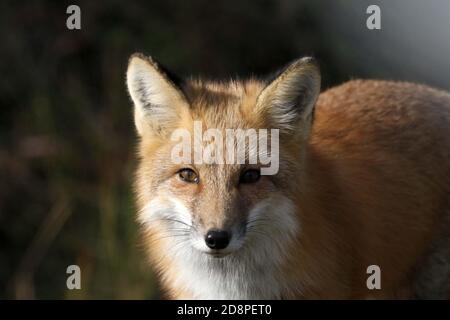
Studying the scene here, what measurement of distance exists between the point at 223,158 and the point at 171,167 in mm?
336

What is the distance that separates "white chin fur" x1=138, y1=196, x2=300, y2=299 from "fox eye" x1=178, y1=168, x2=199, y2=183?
0.12 metres

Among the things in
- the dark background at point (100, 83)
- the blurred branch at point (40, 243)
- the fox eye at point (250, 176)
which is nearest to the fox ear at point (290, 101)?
the fox eye at point (250, 176)

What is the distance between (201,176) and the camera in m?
4.06

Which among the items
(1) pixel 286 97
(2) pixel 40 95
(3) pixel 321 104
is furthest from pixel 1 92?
(1) pixel 286 97

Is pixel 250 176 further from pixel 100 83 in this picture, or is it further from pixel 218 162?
pixel 100 83

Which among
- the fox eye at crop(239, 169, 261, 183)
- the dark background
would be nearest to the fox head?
the fox eye at crop(239, 169, 261, 183)

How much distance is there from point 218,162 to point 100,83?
236 inches

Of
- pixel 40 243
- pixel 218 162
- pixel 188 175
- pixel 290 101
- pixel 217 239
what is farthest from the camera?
pixel 40 243

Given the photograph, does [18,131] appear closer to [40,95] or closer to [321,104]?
[40,95]

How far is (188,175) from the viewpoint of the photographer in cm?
415

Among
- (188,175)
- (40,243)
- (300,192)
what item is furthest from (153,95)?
(40,243)

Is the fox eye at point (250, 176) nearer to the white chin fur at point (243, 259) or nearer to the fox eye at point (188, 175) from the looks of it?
the white chin fur at point (243, 259)

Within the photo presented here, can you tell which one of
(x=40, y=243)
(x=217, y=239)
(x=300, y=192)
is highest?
(x=300, y=192)

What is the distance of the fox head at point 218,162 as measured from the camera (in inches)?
159
